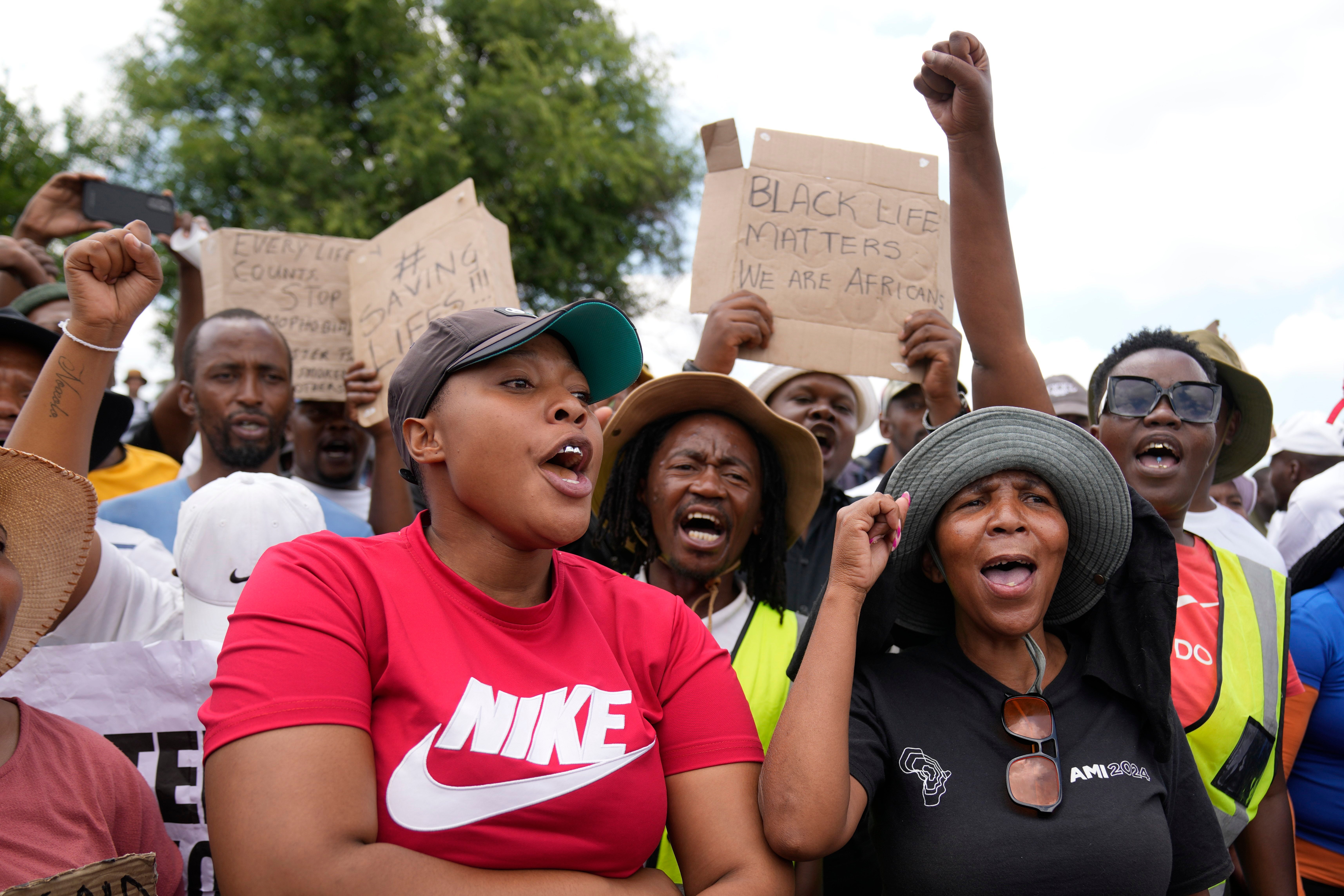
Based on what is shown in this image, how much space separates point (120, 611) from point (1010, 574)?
229 cm

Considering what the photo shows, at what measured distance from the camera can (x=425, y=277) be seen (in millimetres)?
4105

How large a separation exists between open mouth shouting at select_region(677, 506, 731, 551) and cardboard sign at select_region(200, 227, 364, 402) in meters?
2.15

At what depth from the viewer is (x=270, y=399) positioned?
404cm

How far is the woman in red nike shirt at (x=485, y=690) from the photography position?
1521 mm

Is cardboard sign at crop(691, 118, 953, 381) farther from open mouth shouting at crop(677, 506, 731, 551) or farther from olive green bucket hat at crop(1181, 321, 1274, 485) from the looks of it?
olive green bucket hat at crop(1181, 321, 1274, 485)

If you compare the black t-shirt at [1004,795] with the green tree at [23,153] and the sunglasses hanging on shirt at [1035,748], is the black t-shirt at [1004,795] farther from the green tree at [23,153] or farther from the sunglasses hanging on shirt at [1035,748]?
the green tree at [23,153]

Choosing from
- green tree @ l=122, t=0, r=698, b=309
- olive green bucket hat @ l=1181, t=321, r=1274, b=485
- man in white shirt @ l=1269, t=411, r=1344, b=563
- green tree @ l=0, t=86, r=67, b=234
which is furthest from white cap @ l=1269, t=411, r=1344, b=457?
green tree @ l=0, t=86, r=67, b=234

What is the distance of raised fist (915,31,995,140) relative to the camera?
8.61 ft

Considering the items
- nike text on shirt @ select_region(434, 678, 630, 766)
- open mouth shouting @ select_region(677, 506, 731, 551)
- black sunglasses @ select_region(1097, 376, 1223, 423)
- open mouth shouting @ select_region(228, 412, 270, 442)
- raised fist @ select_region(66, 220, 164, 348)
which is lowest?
nike text on shirt @ select_region(434, 678, 630, 766)

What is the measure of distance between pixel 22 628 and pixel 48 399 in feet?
2.06

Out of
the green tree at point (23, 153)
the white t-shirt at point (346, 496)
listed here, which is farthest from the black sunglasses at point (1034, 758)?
the green tree at point (23, 153)

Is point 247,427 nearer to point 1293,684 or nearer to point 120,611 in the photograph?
point 120,611

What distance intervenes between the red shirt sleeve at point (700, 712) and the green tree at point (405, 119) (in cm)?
1264

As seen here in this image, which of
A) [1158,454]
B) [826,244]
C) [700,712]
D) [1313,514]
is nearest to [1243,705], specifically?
[1158,454]
